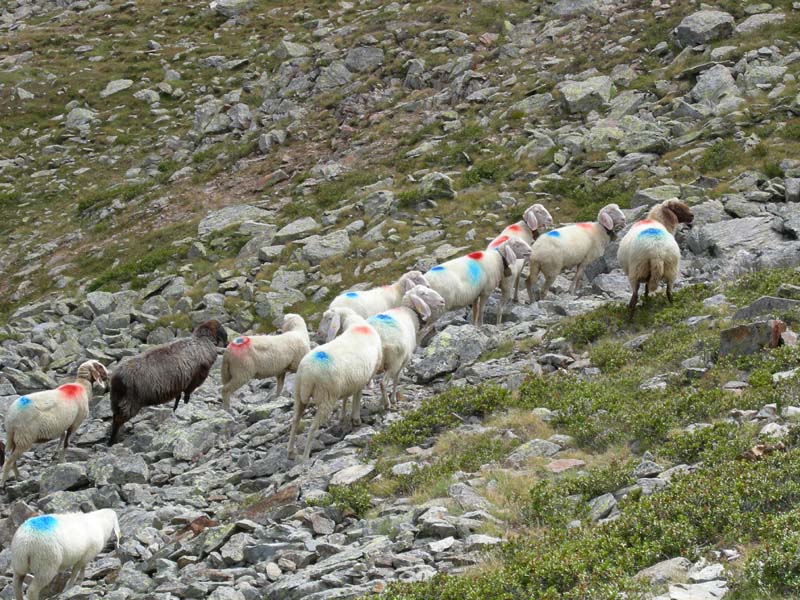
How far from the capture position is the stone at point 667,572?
253 inches

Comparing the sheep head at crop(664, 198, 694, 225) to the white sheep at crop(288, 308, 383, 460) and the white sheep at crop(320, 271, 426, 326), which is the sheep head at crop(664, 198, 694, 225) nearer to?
the white sheep at crop(320, 271, 426, 326)

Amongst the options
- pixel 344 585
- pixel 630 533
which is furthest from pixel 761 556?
pixel 344 585

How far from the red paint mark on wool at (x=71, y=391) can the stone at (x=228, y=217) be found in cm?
1211

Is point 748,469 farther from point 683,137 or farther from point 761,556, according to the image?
point 683,137

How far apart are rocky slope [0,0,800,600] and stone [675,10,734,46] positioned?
104 mm

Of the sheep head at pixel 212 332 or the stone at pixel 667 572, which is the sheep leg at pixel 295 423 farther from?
the stone at pixel 667 572

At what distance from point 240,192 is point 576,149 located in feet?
39.5

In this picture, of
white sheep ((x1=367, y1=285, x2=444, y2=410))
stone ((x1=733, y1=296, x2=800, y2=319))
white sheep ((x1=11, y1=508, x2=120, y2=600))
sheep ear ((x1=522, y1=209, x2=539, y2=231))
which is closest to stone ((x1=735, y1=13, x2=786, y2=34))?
sheep ear ((x1=522, y1=209, x2=539, y2=231))

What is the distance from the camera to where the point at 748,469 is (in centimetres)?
771

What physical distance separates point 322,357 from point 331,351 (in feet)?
0.52

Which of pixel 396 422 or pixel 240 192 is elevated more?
pixel 396 422

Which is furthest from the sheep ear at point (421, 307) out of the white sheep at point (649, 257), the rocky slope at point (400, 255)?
the white sheep at point (649, 257)

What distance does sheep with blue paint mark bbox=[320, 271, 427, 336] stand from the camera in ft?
54.0

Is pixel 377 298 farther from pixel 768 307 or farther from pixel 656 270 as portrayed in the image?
pixel 768 307
